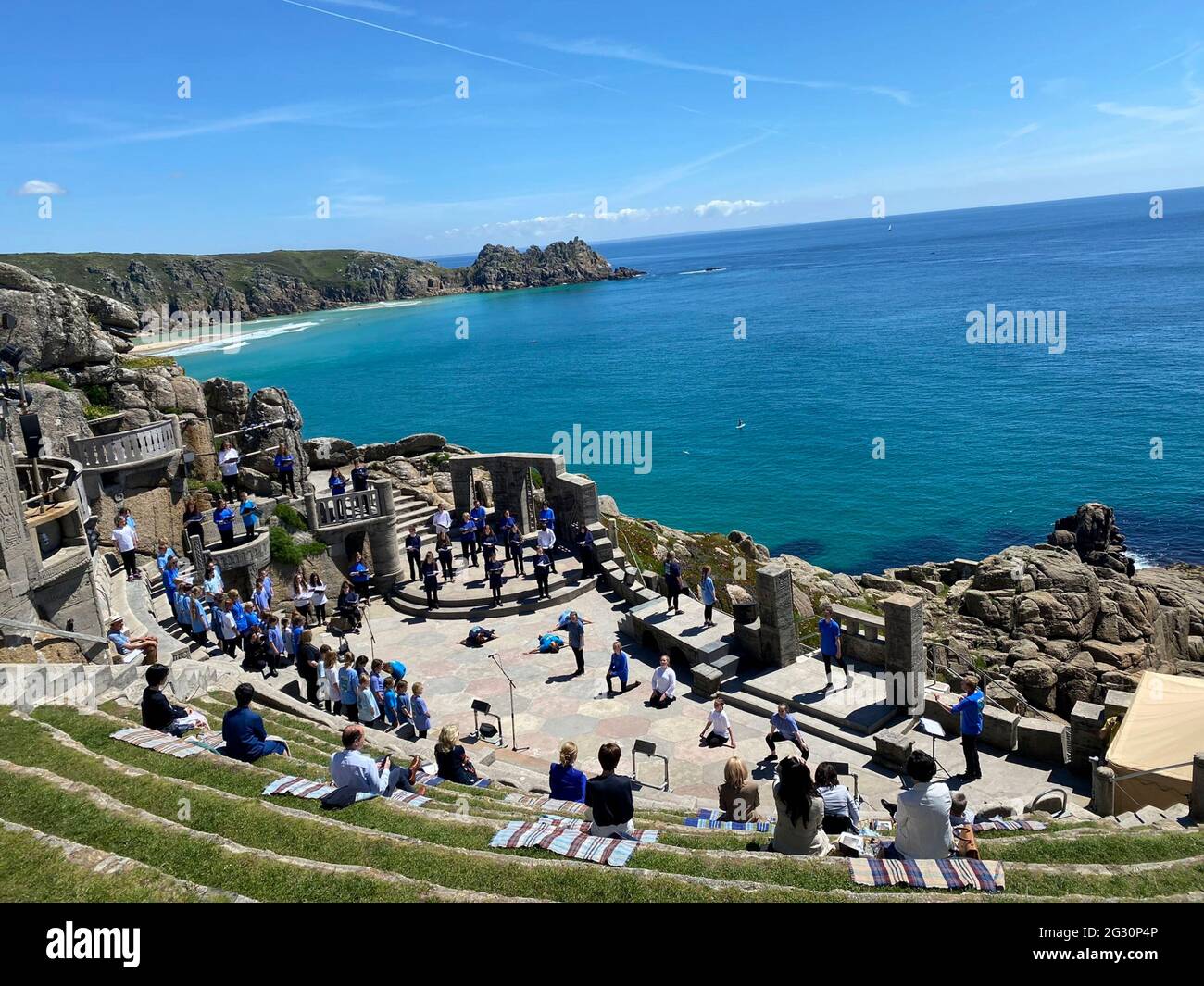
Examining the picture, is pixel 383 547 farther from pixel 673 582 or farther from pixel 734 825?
pixel 734 825

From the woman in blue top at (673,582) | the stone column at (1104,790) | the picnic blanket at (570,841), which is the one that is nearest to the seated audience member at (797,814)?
the picnic blanket at (570,841)

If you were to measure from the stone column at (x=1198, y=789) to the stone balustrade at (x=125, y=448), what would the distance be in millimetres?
25593

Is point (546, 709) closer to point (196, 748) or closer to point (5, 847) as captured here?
point (196, 748)

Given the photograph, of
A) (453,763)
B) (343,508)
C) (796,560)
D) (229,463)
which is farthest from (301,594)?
(796,560)

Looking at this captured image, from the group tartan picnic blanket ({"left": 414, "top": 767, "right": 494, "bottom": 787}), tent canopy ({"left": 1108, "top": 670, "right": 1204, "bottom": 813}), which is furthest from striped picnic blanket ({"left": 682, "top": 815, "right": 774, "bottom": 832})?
tent canopy ({"left": 1108, "top": 670, "right": 1204, "bottom": 813})

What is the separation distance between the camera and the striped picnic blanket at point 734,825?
31.7ft

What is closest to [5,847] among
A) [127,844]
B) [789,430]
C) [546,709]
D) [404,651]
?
[127,844]

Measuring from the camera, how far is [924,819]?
7906 mm

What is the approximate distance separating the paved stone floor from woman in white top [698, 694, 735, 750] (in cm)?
20

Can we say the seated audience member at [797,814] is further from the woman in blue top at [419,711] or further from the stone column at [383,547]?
the stone column at [383,547]

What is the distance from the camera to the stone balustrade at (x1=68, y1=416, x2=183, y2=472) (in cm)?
2333
